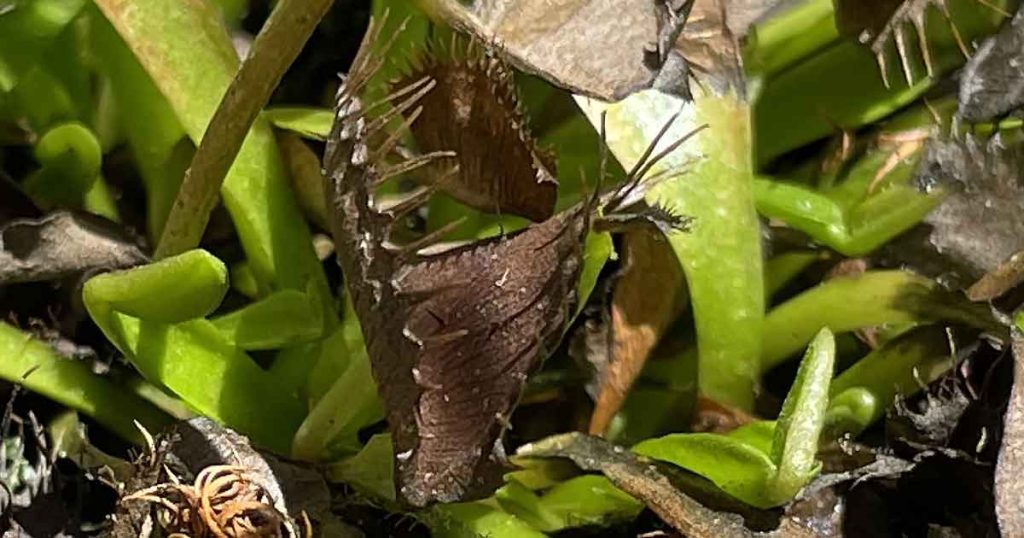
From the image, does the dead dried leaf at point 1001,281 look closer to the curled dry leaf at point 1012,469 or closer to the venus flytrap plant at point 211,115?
the curled dry leaf at point 1012,469

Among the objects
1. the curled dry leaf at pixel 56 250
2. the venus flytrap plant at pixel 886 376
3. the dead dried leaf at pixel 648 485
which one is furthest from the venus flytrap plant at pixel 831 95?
the curled dry leaf at pixel 56 250

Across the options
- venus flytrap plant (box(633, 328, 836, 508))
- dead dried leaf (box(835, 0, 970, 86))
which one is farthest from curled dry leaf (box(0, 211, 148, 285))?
dead dried leaf (box(835, 0, 970, 86))

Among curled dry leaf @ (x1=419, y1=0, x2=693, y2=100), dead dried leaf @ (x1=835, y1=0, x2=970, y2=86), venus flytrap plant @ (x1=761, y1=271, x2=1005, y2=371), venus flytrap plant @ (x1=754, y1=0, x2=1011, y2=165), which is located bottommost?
venus flytrap plant @ (x1=761, y1=271, x2=1005, y2=371)

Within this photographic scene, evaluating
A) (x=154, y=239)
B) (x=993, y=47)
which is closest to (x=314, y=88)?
(x=154, y=239)

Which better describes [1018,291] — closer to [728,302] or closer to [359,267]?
[728,302]

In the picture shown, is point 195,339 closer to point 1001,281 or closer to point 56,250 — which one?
point 56,250

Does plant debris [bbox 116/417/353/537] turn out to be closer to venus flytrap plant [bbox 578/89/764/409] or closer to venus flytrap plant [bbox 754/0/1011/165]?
venus flytrap plant [bbox 578/89/764/409]
